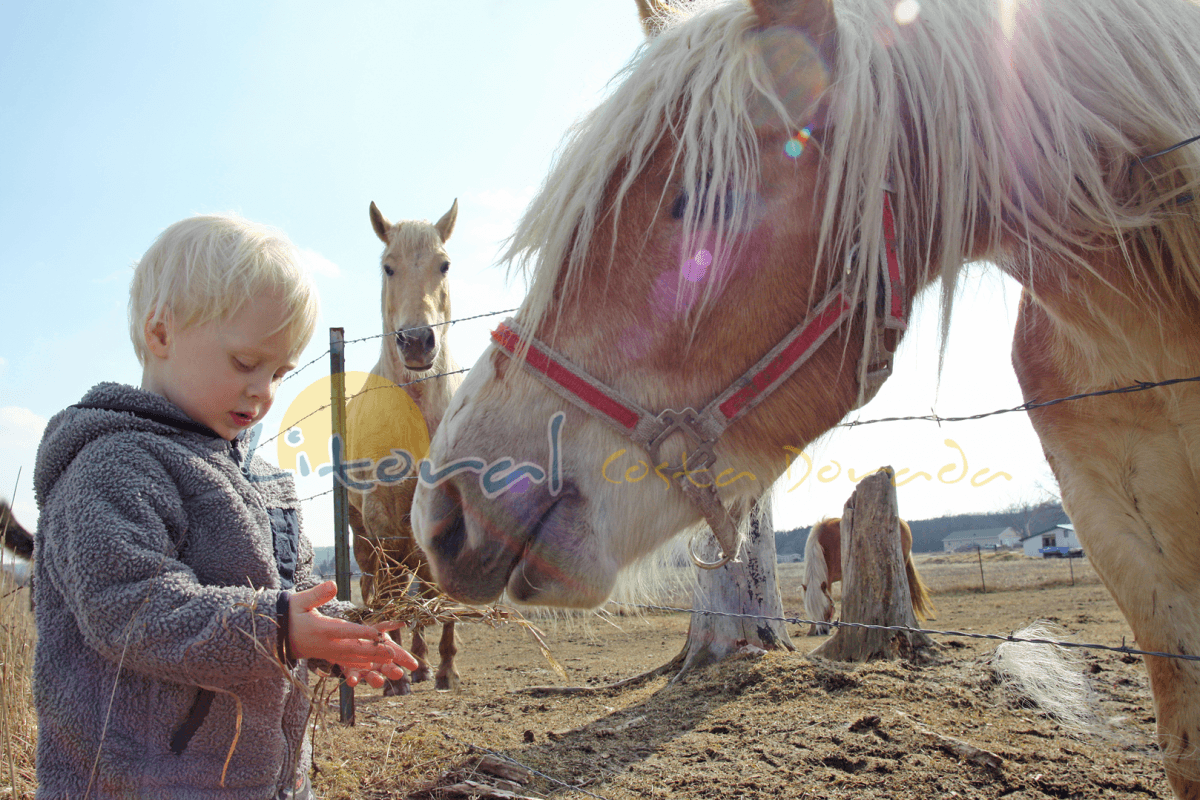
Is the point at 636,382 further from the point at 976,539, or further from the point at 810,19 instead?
the point at 976,539

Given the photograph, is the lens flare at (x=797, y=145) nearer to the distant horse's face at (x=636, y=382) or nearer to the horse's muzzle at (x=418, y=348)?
the distant horse's face at (x=636, y=382)

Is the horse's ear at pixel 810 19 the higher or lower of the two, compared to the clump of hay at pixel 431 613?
higher

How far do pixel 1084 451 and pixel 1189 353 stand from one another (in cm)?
37

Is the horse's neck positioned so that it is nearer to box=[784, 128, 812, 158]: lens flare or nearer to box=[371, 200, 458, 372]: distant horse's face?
box=[371, 200, 458, 372]: distant horse's face

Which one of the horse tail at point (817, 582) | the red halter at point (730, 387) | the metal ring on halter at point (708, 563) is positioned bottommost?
the horse tail at point (817, 582)

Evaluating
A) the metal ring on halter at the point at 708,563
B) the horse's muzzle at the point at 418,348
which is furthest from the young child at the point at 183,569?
the horse's muzzle at the point at 418,348

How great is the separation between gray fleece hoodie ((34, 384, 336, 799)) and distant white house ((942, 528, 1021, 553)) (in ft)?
147

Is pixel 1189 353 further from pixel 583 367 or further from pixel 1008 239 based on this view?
pixel 583 367

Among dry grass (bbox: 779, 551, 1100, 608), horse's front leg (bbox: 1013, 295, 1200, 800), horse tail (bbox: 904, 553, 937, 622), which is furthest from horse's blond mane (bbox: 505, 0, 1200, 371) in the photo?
dry grass (bbox: 779, 551, 1100, 608)

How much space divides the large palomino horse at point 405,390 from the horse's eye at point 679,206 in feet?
8.26

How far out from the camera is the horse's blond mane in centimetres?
128

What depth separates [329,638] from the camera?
1052 millimetres

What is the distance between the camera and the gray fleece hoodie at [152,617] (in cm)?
104

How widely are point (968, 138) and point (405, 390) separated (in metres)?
3.80
